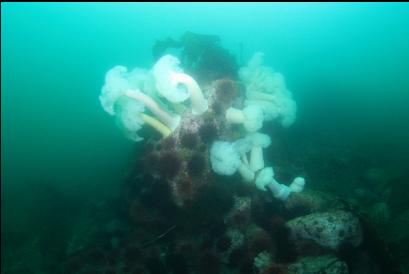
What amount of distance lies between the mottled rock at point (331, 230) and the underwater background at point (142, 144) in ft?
1.59

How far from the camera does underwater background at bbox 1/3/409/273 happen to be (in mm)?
9515

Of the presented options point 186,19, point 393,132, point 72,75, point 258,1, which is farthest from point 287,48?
point 393,132

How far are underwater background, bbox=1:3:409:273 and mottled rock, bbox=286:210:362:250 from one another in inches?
19.1

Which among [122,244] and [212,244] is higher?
[212,244]

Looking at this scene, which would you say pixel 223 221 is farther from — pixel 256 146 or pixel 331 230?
pixel 331 230

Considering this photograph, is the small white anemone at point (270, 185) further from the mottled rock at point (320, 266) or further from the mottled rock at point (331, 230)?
the mottled rock at point (320, 266)

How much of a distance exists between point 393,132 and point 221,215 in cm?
1071

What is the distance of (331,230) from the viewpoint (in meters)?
5.32

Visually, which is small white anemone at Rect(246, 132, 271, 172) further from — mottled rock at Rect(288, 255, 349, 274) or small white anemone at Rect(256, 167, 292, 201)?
mottled rock at Rect(288, 255, 349, 274)

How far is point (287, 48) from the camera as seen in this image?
62500 millimetres

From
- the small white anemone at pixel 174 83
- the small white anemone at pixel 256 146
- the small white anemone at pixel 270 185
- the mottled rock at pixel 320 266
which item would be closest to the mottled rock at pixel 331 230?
the mottled rock at pixel 320 266

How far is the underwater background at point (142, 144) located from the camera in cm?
951

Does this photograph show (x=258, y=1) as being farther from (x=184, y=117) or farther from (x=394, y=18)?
(x=184, y=117)

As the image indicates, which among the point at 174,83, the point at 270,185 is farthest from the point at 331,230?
the point at 174,83
